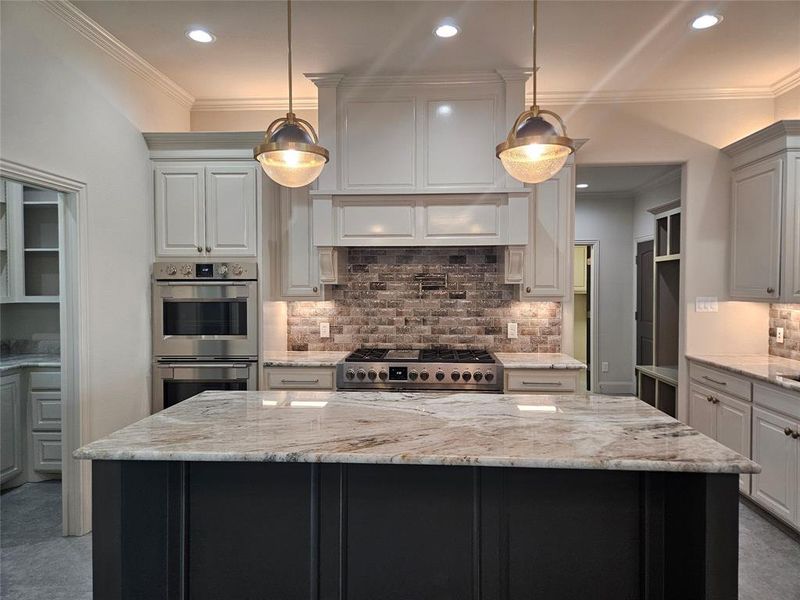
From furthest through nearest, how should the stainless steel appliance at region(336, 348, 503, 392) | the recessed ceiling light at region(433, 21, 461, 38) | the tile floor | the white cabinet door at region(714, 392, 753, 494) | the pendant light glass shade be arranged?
the stainless steel appliance at region(336, 348, 503, 392) → the white cabinet door at region(714, 392, 753, 494) → the recessed ceiling light at region(433, 21, 461, 38) → the tile floor → the pendant light glass shade

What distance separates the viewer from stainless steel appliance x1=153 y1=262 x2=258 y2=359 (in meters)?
3.52

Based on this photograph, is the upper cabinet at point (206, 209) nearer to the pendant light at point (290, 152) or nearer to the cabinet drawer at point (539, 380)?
the pendant light at point (290, 152)

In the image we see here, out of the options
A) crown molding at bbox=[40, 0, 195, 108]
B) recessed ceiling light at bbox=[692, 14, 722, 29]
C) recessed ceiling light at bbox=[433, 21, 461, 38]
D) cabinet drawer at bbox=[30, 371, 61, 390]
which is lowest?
cabinet drawer at bbox=[30, 371, 61, 390]

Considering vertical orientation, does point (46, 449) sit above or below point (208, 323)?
below

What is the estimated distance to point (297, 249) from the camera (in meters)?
3.85

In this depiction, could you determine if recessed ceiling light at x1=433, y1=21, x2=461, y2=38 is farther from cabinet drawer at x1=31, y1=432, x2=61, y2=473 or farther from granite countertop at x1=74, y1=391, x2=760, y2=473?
cabinet drawer at x1=31, y1=432, x2=61, y2=473

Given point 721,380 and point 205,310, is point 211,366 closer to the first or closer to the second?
point 205,310

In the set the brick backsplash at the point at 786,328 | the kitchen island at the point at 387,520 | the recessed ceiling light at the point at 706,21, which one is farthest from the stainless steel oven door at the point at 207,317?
the brick backsplash at the point at 786,328

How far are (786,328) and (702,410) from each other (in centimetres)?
85

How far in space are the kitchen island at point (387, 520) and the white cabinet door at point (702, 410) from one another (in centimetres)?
225

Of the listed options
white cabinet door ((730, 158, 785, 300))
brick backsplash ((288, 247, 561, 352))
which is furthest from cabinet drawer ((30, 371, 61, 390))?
white cabinet door ((730, 158, 785, 300))

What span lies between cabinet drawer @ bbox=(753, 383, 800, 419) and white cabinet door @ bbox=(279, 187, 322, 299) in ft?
9.65

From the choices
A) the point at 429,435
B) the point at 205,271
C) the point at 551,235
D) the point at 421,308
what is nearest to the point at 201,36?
the point at 205,271

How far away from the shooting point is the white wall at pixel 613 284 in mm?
6969
